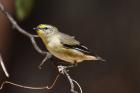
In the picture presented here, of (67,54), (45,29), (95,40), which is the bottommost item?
(95,40)

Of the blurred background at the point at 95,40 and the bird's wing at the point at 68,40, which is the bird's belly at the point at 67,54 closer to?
the bird's wing at the point at 68,40

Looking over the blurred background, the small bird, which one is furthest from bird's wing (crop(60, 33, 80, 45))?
the blurred background

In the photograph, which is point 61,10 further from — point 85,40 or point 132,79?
point 132,79

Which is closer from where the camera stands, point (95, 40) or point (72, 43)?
point (72, 43)

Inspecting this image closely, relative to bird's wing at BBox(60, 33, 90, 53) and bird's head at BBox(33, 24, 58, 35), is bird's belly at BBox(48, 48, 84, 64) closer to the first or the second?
bird's wing at BBox(60, 33, 90, 53)

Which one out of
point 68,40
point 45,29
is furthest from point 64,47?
point 45,29

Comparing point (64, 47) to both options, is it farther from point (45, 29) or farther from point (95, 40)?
point (95, 40)

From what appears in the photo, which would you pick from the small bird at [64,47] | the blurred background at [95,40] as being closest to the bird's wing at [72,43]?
the small bird at [64,47]
